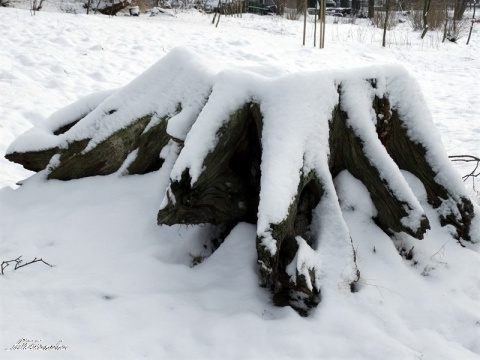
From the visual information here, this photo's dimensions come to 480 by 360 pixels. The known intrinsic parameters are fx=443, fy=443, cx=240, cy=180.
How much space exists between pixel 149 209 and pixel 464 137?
4441mm

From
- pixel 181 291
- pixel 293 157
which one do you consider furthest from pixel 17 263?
pixel 293 157

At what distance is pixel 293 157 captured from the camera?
228cm

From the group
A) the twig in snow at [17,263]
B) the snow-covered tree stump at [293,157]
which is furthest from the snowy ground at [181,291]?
the snow-covered tree stump at [293,157]

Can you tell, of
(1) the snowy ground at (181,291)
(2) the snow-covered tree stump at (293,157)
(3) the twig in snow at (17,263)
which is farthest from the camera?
(3) the twig in snow at (17,263)

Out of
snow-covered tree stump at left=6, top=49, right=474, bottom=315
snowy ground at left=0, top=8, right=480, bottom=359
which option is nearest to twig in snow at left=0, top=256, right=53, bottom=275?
snowy ground at left=0, top=8, right=480, bottom=359

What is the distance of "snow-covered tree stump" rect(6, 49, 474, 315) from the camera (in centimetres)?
221

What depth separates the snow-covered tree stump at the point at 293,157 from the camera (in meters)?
2.21

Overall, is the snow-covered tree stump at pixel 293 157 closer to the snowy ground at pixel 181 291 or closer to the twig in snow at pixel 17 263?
the snowy ground at pixel 181 291

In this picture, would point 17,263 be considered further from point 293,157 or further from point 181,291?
point 293,157

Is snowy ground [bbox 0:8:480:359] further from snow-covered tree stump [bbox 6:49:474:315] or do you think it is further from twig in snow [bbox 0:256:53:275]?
snow-covered tree stump [bbox 6:49:474:315]

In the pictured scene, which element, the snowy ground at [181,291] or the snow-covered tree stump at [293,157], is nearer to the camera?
the snowy ground at [181,291]

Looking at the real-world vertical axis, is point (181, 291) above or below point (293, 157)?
below

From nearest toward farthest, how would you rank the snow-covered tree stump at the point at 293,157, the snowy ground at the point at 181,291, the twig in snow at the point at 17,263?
the snowy ground at the point at 181,291 → the snow-covered tree stump at the point at 293,157 → the twig in snow at the point at 17,263

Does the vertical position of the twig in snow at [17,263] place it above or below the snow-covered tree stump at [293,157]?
below
